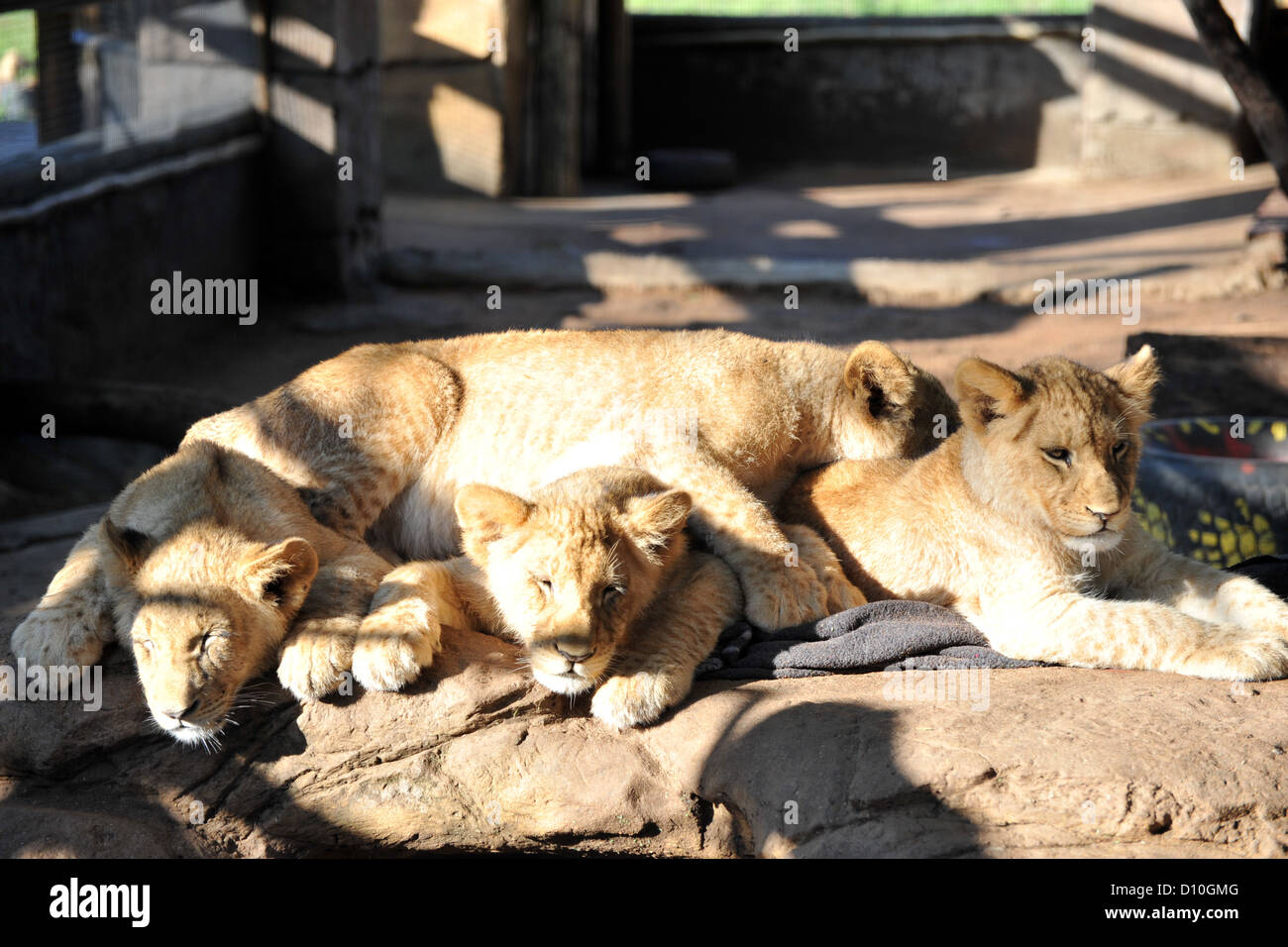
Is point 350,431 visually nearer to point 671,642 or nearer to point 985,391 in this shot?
point 671,642

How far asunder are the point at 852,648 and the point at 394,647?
163 cm

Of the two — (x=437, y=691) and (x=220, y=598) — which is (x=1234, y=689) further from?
(x=220, y=598)

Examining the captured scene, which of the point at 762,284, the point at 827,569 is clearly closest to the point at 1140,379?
the point at 827,569

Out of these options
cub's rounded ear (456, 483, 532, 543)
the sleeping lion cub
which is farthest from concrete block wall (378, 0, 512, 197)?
cub's rounded ear (456, 483, 532, 543)

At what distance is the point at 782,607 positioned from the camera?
15.9ft

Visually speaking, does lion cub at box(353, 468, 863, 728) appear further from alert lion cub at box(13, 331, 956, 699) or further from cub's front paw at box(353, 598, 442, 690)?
alert lion cub at box(13, 331, 956, 699)

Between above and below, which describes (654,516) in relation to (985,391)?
below

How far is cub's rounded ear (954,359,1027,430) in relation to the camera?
4668mm

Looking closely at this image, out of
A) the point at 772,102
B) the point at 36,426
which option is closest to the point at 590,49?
the point at 772,102

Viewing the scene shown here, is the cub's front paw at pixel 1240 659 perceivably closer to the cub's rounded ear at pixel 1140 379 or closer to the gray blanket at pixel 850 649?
the gray blanket at pixel 850 649

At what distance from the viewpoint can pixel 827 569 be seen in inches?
201

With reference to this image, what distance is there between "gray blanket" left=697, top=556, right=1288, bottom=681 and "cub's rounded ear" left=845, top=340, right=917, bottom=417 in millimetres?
1071

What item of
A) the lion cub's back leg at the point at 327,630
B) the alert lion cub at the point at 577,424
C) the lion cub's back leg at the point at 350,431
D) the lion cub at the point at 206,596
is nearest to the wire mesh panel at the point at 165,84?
the lion cub's back leg at the point at 350,431

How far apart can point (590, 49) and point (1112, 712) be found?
19092 mm
